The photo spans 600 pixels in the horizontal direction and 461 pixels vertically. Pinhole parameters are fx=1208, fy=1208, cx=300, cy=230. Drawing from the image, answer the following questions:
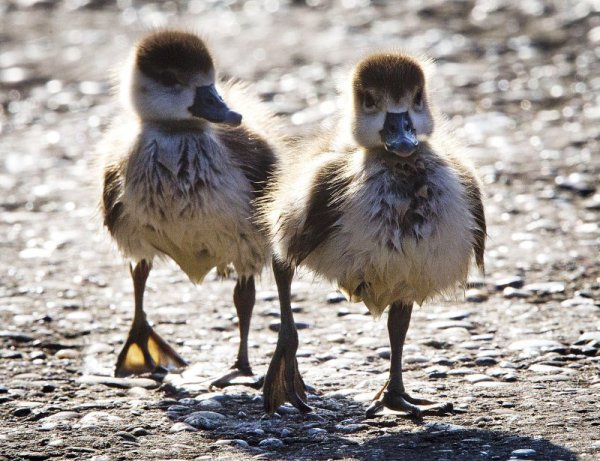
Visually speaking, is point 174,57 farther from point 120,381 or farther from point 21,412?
point 21,412

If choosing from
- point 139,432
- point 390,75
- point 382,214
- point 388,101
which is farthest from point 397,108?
point 139,432

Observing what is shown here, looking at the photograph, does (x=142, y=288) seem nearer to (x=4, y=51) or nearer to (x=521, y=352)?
(x=521, y=352)

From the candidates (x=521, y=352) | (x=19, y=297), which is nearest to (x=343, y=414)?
(x=521, y=352)

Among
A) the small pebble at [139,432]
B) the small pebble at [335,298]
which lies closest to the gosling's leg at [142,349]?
the small pebble at [139,432]

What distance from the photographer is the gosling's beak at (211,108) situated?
6289 mm

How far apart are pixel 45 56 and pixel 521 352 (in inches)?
351

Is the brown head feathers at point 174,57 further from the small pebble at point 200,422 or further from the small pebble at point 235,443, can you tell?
the small pebble at point 235,443

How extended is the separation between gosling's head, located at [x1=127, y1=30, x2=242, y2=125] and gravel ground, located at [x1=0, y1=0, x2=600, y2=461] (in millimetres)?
784

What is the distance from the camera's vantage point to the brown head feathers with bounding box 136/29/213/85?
6480mm

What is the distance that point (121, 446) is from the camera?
5188mm

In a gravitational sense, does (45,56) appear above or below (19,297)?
above

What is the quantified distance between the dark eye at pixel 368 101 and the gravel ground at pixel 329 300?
0.89 meters

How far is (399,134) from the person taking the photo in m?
5.53

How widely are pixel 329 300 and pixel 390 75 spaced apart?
83.0 inches
